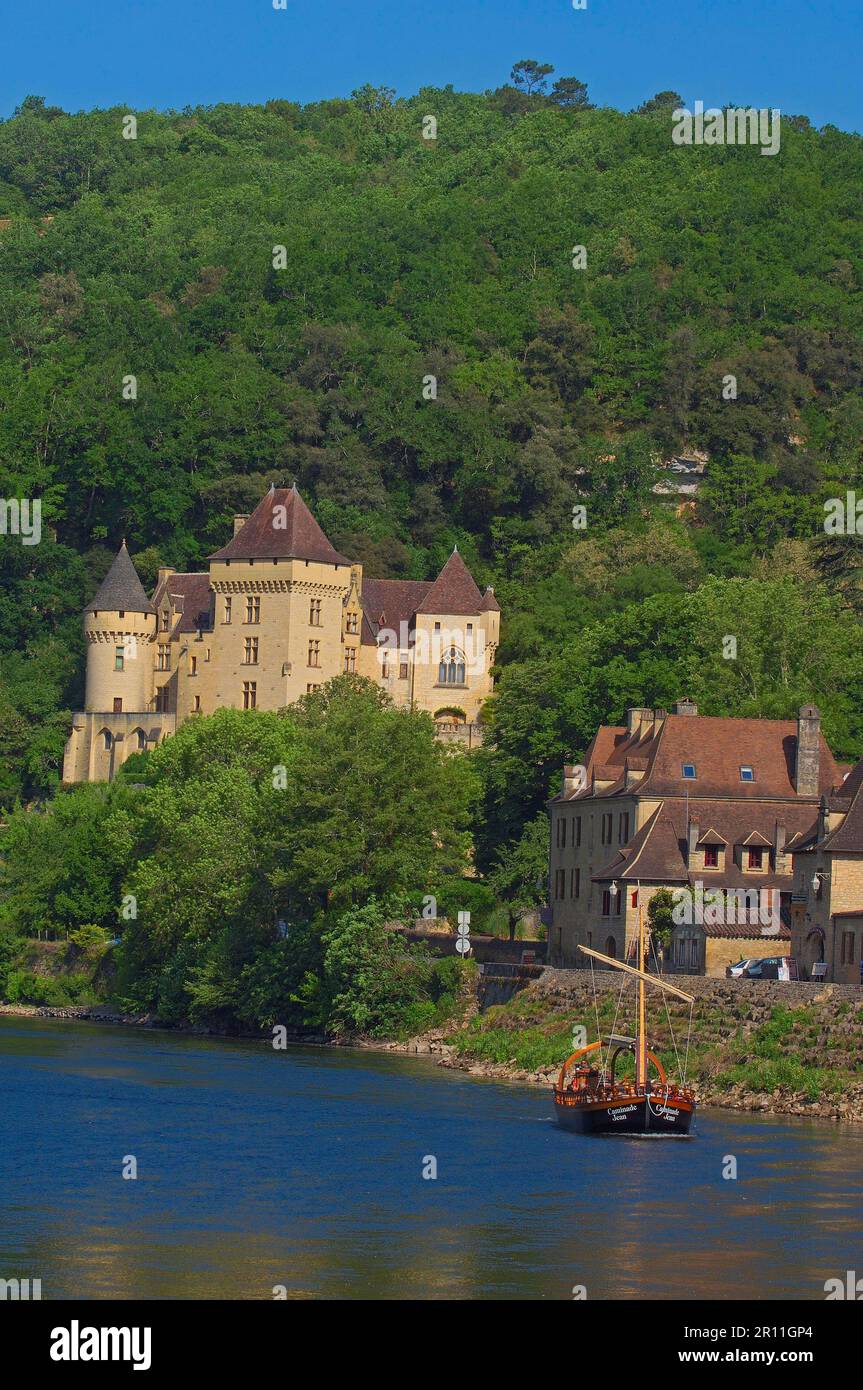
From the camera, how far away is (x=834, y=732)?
284 feet

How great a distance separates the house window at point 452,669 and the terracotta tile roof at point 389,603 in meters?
3.04

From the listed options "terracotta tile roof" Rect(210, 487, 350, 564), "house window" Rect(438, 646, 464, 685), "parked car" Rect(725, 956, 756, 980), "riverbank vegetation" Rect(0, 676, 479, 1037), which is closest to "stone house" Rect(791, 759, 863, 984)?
"parked car" Rect(725, 956, 756, 980)

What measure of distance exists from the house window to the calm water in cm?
6362

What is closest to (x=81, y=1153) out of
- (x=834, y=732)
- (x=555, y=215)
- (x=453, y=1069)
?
(x=453, y=1069)

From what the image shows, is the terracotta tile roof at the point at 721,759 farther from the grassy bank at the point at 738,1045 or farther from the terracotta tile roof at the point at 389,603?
the terracotta tile roof at the point at 389,603

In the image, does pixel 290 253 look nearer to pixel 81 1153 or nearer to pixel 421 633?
pixel 421 633

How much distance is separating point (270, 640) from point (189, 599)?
9.71 metres

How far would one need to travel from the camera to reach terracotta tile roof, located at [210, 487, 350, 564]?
4919 inches

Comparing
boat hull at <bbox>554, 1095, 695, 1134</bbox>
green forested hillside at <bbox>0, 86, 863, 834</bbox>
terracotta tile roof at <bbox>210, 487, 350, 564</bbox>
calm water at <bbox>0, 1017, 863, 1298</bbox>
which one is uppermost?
green forested hillside at <bbox>0, 86, 863, 834</bbox>

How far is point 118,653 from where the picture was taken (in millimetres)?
130125

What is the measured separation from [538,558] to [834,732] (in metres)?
59.4

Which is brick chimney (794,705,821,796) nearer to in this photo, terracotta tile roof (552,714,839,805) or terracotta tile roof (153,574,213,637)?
terracotta tile roof (552,714,839,805)

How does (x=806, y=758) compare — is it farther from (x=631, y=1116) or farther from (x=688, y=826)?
(x=631, y=1116)

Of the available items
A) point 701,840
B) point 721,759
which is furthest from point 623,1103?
point 721,759
